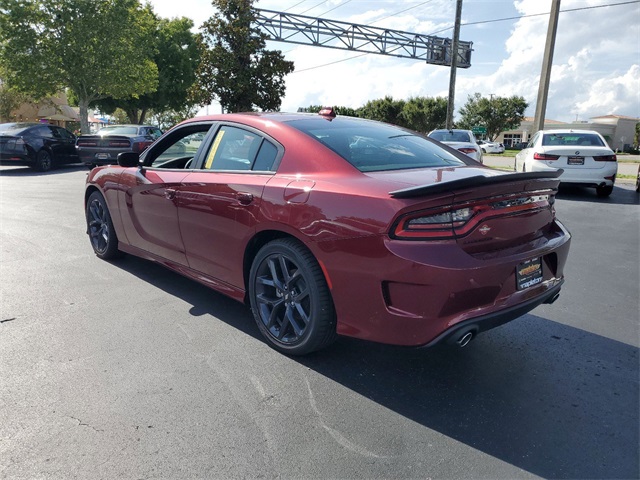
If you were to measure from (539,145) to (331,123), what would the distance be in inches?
352

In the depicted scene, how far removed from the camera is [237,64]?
23953mm

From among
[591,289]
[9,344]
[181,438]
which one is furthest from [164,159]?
A: [591,289]

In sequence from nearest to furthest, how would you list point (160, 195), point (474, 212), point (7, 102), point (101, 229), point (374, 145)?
1. point (474, 212)
2. point (374, 145)
3. point (160, 195)
4. point (101, 229)
5. point (7, 102)

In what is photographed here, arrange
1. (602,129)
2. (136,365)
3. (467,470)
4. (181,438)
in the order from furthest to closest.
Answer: (602,129) → (136,365) → (181,438) → (467,470)

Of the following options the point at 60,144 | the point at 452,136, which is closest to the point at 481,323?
the point at 452,136

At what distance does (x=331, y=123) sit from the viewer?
3.69 metres

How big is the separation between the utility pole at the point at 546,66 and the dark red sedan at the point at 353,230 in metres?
15.8

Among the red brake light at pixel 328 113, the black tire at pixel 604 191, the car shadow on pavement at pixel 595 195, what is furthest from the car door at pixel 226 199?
the black tire at pixel 604 191

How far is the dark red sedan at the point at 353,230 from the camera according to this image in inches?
99.0

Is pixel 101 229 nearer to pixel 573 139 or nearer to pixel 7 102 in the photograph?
pixel 573 139

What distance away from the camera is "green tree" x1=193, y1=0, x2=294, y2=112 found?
23688 mm

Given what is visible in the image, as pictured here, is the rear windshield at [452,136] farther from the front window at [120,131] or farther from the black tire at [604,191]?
the front window at [120,131]

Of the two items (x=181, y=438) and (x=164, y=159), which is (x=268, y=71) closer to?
(x=164, y=159)

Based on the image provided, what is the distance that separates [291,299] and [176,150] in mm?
2287
